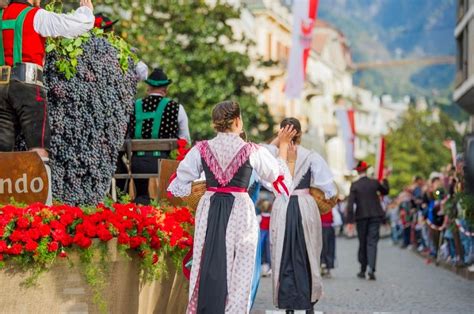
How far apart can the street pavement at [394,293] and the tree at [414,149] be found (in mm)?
67376

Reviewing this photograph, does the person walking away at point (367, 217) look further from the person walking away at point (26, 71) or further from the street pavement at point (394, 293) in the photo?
the person walking away at point (26, 71)

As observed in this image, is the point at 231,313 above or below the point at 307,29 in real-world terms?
below

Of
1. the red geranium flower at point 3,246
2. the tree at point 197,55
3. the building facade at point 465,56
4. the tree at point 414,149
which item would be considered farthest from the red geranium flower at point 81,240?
the tree at point 414,149

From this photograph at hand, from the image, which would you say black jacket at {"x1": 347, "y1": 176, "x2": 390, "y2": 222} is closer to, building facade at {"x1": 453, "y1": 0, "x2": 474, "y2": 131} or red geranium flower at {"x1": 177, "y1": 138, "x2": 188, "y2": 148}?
red geranium flower at {"x1": 177, "y1": 138, "x2": 188, "y2": 148}

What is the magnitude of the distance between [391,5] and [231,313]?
16350cm

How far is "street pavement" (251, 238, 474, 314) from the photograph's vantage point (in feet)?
41.3

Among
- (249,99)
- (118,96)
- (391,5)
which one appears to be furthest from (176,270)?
(391,5)

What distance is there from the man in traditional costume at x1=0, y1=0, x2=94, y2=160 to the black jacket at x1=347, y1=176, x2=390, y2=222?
1136cm

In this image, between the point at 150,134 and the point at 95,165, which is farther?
the point at 150,134

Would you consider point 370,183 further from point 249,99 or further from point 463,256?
point 249,99

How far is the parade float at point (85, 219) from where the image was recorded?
752 cm

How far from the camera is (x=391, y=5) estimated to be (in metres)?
168

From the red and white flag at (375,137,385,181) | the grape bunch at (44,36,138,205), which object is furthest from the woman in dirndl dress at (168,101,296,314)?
the red and white flag at (375,137,385,181)

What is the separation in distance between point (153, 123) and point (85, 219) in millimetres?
3956
